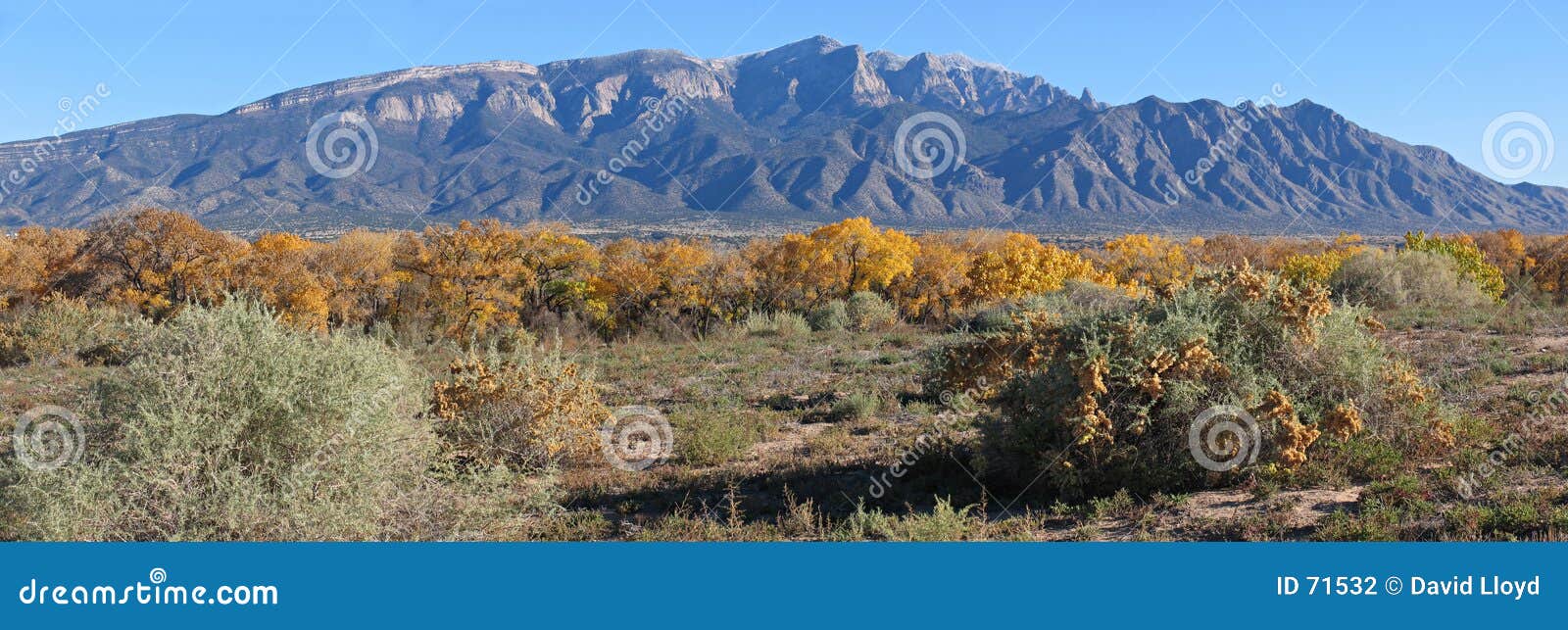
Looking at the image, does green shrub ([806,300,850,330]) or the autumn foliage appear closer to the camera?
green shrub ([806,300,850,330])

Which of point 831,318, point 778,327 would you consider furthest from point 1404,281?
point 778,327

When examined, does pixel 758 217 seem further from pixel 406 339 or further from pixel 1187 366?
pixel 1187 366

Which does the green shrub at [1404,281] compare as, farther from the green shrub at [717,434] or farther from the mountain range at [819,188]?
the mountain range at [819,188]

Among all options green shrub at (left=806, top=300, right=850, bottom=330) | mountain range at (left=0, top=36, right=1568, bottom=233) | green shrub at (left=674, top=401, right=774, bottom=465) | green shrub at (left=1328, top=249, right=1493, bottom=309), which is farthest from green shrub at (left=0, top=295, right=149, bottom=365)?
mountain range at (left=0, top=36, right=1568, bottom=233)

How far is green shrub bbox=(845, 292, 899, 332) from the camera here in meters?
23.0

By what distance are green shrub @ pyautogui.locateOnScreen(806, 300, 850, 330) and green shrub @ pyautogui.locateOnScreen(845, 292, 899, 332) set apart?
0.77ft

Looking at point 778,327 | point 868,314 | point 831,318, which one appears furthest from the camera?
point 868,314

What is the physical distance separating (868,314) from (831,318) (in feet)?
5.12

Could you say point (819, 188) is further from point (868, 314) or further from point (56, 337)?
point (56, 337)

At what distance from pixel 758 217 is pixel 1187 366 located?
127 meters

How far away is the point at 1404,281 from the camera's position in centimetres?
2395

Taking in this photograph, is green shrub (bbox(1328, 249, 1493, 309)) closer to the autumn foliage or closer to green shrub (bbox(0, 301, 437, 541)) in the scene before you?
the autumn foliage

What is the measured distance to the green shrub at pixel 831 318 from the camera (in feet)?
74.1

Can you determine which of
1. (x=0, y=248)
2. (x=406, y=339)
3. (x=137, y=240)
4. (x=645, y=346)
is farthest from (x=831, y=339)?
(x=0, y=248)
